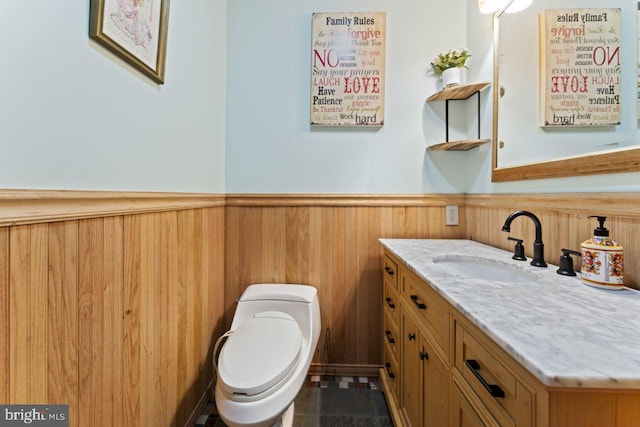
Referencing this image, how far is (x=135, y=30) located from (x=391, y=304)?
1.56 metres

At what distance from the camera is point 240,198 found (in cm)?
174

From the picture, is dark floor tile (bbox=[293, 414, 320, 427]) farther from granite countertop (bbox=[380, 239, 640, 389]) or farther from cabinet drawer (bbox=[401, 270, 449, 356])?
granite countertop (bbox=[380, 239, 640, 389])

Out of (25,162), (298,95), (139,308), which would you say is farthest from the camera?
(298,95)

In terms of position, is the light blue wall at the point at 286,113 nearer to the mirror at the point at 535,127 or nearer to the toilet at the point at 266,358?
the mirror at the point at 535,127

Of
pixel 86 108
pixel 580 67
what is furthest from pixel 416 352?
pixel 86 108

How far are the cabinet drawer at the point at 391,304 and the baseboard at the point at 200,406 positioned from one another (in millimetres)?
1080

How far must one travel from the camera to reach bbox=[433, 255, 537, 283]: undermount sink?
1049 mm

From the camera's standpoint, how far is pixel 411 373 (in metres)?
1.10

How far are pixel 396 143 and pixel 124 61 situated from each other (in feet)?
4.62

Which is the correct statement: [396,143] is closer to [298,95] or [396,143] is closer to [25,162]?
[298,95]

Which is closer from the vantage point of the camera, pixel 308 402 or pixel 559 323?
pixel 559 323

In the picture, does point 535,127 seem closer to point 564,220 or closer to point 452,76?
point 564,220

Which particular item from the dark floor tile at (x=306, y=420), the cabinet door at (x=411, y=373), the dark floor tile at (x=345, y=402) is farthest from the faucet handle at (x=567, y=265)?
the dark floor tile at (x=306, y=420)

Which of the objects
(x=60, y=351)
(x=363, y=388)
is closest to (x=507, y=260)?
(x=363, y=388)
